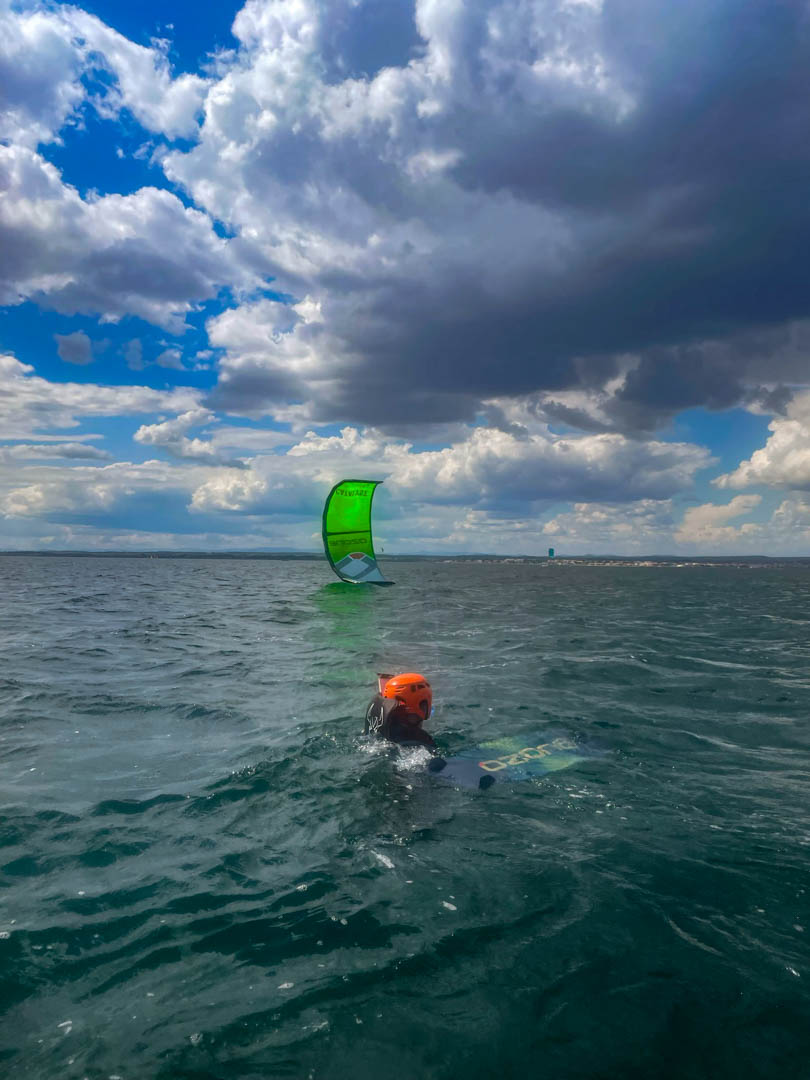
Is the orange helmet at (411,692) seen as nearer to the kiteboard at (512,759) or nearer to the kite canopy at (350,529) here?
the kiteboard at (512,759)

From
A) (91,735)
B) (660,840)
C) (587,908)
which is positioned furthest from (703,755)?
(91,735)

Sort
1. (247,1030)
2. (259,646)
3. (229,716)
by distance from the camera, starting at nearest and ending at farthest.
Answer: (247,1030) → (229,716) → (259,646)

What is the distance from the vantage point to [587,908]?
6.73m

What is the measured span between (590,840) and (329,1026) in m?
4.48

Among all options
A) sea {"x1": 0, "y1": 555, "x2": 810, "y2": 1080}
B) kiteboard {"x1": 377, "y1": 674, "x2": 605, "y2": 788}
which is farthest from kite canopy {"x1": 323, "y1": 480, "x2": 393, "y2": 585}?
kiteboard {"x1": 377, "y1": 674, "x2": 605, "y2": 788}

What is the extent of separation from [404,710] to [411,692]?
35 cm

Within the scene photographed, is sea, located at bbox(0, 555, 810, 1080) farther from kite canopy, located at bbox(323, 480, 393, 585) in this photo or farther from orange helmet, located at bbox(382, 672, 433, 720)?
kite canopy, located at bbox(323, 480, 393, 585)

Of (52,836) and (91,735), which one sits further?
(91,735)

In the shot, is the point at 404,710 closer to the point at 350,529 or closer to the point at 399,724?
the point at 399,724

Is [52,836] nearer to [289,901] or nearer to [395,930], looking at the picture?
[289,901]

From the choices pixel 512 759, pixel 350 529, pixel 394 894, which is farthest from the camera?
pixel 350 529

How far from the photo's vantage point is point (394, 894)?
694 centimetres

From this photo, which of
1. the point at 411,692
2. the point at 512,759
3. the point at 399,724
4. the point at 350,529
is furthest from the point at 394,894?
the point at 350,529

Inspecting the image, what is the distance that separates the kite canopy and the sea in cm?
3425
